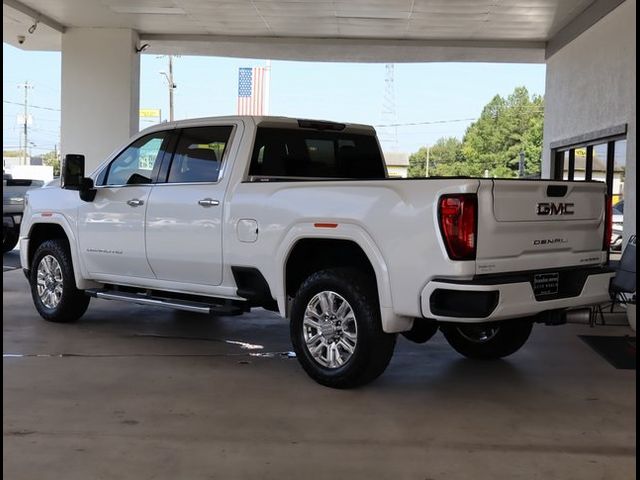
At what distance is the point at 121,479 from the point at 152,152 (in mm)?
Answer: 3940

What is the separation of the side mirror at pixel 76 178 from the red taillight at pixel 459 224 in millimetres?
4054

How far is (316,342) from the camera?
214 inches

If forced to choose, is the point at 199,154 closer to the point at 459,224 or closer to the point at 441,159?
the point at 459,224

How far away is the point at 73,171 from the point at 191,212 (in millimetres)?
1622

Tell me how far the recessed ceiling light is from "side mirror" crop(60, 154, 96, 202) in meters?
6.16

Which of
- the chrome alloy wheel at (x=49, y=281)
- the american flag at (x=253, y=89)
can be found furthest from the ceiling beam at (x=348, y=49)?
the american flag at (x=253, y=89)

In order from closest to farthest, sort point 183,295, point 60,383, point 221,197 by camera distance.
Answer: point 60,383, point 221,197, point 183,295

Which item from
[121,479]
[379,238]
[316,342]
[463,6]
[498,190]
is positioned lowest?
[121,479]

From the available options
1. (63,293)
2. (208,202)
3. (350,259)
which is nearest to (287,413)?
(350,259)

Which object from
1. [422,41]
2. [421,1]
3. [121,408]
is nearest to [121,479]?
[121,408]

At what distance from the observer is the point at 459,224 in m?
4.51

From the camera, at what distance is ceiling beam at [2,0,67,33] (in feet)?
39.8

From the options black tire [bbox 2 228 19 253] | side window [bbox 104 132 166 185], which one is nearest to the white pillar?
black tire [bbox 2 228 19 253]

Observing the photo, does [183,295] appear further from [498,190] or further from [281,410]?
[498,190]
